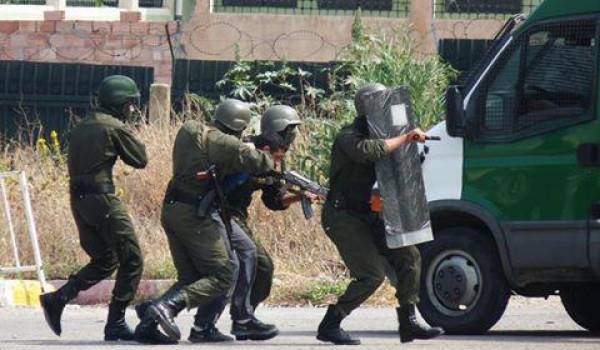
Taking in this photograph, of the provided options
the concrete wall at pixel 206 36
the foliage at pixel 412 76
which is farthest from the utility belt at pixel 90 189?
the concrete wall at pixel 206 36

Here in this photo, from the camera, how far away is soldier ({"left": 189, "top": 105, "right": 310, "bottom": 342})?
11.4 metres

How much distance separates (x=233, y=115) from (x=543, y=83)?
6.72 feet

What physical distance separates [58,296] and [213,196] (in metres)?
1.35

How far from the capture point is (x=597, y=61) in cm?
1104

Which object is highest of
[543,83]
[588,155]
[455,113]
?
[543,83]

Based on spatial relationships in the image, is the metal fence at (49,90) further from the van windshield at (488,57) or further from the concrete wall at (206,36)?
the van windshield at (488,57)

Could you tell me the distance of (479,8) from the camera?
79.7 feet

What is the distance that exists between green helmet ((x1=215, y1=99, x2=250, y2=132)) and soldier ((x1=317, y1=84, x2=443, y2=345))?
2.27 feet

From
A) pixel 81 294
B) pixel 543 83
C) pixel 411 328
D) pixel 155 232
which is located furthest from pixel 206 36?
pixel 411 328

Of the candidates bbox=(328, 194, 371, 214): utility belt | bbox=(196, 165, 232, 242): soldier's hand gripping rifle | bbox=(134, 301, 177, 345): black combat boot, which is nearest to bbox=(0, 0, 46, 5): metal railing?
bbox=(196, 165, 232, 242): soldier's hand gripping rifle

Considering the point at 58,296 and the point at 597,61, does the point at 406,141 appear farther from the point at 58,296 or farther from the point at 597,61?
the point at 58,296

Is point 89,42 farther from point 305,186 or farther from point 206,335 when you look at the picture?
point 206,335

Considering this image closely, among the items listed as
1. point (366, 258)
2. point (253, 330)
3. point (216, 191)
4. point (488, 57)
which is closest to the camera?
point (366, 258)

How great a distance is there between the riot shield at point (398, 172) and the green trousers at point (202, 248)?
1.09 metres
